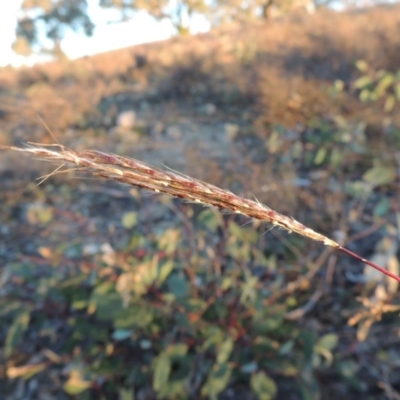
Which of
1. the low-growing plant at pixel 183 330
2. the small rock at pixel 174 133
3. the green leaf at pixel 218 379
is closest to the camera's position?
the green leaf at pixel 218 379

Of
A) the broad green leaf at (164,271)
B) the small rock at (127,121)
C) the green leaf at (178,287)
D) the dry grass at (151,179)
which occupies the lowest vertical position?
the small rock at (127,121)

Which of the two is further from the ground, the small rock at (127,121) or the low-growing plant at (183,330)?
the low-growing plant at (183,330)

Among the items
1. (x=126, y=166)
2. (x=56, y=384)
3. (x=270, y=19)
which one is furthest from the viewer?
(x=270, y=19)

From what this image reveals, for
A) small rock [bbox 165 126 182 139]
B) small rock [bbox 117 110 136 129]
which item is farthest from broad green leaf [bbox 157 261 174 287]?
small rock [bbox 117 110 136 129]

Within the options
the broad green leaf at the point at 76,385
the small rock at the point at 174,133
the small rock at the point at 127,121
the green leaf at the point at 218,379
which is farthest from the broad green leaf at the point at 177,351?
the small rock at the point at 127,121

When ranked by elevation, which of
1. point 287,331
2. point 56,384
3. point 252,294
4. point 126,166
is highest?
point 126,166

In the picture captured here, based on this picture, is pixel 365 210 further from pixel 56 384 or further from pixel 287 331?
pixel 56 384

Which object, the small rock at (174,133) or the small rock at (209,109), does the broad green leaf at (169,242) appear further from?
the small rock at (209,109)

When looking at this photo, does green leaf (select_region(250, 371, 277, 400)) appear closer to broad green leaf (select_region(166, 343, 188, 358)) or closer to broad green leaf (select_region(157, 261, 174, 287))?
broad green leaf (select_region(166, 343, 188, 358))

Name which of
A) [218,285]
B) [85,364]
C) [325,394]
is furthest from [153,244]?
[325,394]
